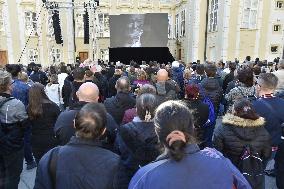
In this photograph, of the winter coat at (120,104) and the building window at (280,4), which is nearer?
the winter coat at (120,104)

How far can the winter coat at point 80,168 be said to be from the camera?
2061 millimetres

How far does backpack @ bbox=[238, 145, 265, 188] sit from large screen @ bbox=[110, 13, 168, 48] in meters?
21.5

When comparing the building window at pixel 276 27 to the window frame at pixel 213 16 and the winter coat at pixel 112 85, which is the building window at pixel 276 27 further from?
the winter coat at pixel 112 85

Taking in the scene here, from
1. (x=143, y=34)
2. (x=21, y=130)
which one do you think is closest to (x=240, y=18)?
(x=143, y=34)

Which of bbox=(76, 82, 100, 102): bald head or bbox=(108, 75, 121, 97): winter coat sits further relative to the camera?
bbox=(108, 75, 121, 97): winter coat

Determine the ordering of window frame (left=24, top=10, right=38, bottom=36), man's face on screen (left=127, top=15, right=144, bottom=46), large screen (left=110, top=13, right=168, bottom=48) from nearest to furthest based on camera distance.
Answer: large screen (left=110, top=13, right=168, bottom=48)
man's face on screen (left=127, top=15, right=144, bottom=46)
window frame (left=24, top=10, right=38, bottom=36)

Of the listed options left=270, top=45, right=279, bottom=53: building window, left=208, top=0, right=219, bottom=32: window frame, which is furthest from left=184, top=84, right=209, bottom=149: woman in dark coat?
Result: left=270, top=45, right=279, bottom=53: building window

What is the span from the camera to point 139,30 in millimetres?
24234

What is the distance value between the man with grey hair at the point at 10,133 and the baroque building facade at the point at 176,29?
14.7 metres

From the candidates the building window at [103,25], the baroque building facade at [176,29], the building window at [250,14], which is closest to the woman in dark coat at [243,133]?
the baroque building facade at [176,29]

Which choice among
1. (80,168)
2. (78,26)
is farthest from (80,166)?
(78,26)

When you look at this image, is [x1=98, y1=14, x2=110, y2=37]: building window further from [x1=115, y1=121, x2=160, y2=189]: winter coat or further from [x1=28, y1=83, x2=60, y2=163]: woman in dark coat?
[x1=115, y1=121, x2=160, y2=189]: winter coat

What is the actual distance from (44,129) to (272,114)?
322cm

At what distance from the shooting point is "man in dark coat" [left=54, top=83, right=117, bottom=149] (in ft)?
10.6
